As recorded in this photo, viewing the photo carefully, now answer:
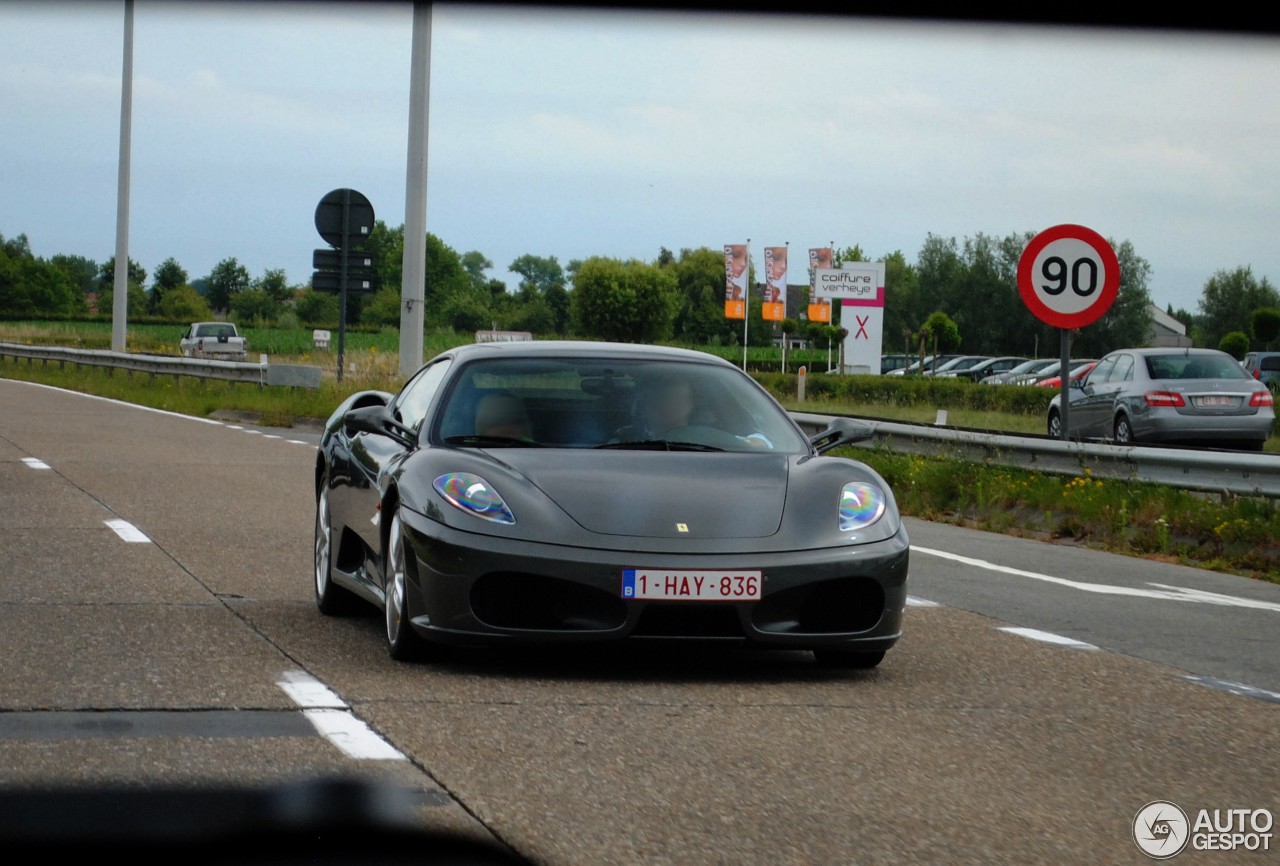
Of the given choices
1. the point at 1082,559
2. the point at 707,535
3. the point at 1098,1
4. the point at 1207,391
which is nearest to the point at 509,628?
the point at 707,535

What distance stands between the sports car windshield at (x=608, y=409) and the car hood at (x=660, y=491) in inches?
10.2

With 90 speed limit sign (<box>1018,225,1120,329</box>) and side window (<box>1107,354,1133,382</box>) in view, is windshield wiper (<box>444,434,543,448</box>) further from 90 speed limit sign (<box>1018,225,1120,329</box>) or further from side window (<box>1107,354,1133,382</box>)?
side window (<box>1107,354,1133,382</box>)

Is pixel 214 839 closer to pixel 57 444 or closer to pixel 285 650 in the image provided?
pixel 285 650

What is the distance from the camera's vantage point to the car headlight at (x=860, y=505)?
6.79 meters

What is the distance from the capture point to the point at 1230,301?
116 metres

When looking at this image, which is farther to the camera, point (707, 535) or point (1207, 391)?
point (1207, 391)

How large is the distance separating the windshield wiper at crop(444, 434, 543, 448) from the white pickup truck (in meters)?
52.9

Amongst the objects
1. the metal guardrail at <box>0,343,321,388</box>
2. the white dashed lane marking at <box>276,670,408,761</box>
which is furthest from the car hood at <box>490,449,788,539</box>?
the metal guardrail at <box>0,343,321,388</box>

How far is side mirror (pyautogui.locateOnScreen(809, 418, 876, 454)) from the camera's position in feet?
24.8

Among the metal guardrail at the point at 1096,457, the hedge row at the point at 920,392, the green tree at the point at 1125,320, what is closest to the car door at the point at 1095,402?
the metal guardrail at the point at 1096,457

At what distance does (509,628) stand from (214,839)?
2363 mm

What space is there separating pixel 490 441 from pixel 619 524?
0.98 meters

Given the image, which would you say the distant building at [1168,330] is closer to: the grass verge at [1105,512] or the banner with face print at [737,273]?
the banner with face print at [737,273]

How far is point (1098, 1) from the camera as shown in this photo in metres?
3.76
